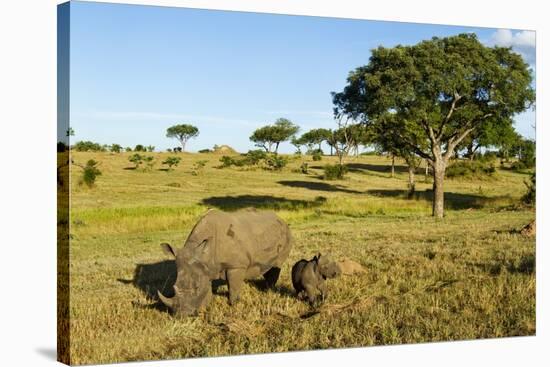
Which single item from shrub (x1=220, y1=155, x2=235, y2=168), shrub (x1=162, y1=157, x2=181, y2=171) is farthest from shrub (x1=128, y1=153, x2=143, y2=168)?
shrub (x1=220, y1=155, x2=235, y2=168)

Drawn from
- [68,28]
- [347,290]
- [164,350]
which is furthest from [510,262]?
[68,28]

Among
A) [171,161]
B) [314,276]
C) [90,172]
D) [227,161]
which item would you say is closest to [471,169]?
[227,161]

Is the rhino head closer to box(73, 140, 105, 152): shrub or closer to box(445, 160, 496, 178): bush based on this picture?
box(73, 140, 105, 152): shrub

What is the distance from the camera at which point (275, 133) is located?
18859mm

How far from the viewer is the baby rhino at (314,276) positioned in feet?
44.6

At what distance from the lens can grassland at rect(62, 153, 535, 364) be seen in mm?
12242

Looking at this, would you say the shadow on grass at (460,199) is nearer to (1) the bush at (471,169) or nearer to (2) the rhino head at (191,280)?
(1) the bush at (471,169)

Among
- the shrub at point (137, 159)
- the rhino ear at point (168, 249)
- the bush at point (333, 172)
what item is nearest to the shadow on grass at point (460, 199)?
the bush at point (333, 172)

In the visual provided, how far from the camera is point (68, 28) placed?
11.4 metres

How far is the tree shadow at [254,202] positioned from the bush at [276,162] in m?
1.92

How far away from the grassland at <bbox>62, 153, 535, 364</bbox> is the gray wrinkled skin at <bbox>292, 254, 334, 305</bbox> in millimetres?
210

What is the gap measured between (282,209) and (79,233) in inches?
298

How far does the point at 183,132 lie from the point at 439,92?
9.35 meters

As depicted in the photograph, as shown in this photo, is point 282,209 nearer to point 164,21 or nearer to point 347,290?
point 347,290
